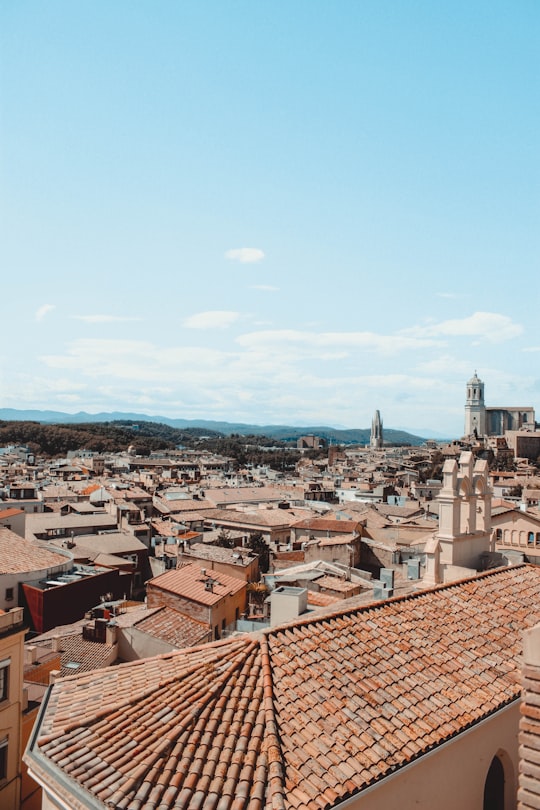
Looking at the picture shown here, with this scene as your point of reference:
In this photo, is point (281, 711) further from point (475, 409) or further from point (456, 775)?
point (475, 409)

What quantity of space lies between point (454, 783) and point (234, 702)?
2813mm

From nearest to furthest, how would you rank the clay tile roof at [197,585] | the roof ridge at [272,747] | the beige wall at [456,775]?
the roof ridge at [272,747], the beige wall at [456,775], the clay tile roof at [197,585]

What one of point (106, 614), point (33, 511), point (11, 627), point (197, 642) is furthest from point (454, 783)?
point (33, 511)

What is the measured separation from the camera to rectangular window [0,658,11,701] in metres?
13.8

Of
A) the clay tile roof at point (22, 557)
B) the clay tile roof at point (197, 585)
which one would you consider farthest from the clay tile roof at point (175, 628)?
→ the clay tile roof at point (22, 557)

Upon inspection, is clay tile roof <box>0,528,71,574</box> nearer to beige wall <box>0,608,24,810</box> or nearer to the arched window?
beige wall <box>0,608,24,810</box>

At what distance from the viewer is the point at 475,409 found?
582 feet

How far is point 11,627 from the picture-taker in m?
14.0

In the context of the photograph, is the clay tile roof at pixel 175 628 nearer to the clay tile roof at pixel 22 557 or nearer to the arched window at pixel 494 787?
the clay tile roof at pixel 22 557

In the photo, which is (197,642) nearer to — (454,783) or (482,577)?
(482,577)

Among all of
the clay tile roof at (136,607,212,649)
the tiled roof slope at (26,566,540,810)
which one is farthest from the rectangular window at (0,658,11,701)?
the tiled roof slope at (26,566,540,810)

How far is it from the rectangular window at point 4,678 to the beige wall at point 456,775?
1053 centimetres

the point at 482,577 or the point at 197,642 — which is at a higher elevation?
the point at 482,577

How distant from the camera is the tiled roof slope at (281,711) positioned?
5.23 m
